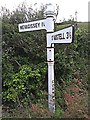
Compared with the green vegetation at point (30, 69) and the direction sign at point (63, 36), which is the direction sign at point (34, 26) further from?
the green vegetation at point (30, 69)

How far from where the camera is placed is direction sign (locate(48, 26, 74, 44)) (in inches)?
194

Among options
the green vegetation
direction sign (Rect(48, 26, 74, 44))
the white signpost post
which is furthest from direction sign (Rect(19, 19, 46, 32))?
the green vegetation

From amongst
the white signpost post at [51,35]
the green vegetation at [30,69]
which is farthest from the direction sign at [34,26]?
the green vegetation at [30,69]

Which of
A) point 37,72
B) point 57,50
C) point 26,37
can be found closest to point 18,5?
point 26,37

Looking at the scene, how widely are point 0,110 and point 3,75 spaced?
839mm

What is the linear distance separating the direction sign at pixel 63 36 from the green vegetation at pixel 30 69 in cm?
96

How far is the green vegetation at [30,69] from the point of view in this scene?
233 inches

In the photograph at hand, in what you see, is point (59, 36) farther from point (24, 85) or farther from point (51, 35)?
point (24, 85)

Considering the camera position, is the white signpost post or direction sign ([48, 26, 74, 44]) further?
the white signpost post

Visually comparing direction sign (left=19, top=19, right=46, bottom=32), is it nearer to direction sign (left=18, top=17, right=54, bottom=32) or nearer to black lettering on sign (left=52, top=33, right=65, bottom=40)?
direction sign (left=18, top=17, right=54, bottom=32)

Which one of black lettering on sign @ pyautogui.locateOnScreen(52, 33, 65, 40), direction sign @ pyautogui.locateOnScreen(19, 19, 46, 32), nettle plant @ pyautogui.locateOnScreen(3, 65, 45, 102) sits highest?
direction sign @ pyautogui.locateOnScreen(19, 19, 46, 32)

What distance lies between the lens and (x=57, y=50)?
22.5ft

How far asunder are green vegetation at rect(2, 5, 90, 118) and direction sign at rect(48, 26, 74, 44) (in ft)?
3.14

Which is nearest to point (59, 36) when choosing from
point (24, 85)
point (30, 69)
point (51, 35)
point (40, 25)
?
point (51, 35)
